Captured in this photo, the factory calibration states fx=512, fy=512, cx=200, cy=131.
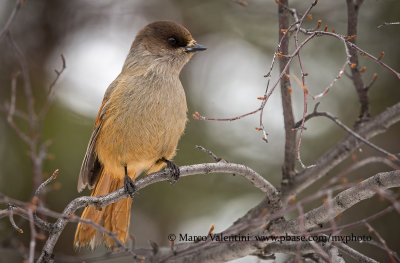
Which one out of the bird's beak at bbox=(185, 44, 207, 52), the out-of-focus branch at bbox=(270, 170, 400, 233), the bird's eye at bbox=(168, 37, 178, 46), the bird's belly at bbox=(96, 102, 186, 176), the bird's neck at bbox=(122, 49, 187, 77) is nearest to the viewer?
the out-of-focus branch at bbox=(270, 170, 400, 233)

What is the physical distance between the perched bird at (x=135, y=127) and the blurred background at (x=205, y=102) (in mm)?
601

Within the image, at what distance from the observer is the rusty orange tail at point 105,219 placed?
179 inches

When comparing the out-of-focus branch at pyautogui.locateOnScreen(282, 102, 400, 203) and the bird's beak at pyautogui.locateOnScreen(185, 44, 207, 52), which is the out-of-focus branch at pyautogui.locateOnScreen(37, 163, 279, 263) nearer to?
the out-of-focus branch at pyautogui.locateOnScreen(282, 102, 400, 203)

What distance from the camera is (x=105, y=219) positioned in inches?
189

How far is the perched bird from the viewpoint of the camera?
4.48 metres

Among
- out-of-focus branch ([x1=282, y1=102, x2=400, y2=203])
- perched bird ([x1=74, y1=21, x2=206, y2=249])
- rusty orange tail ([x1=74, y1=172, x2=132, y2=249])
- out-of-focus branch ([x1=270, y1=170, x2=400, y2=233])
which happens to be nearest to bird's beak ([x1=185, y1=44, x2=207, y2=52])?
perched bird ([x1=74, y1=21, x2=206, y2=249])

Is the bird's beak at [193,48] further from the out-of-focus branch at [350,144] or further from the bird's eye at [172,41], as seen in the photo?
A: the out-of-focus branch at [350,144]

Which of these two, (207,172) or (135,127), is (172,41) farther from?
(207,172)

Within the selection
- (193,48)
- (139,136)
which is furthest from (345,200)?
(193,48)

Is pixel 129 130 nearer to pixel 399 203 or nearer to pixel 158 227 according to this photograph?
pixel 158 227

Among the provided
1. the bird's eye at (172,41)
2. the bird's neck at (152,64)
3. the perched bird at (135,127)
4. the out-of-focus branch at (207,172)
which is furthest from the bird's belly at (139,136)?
the bird's eye at (172,41)

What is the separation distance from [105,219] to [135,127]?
0.97m

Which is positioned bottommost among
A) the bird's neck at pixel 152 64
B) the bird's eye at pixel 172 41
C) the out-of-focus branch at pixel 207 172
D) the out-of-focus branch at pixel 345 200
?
the out-of-focus branch at pixel 345 200

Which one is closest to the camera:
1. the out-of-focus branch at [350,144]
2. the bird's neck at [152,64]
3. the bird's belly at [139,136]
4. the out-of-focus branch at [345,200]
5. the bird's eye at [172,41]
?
the out-of-focus branch at [345,200]
